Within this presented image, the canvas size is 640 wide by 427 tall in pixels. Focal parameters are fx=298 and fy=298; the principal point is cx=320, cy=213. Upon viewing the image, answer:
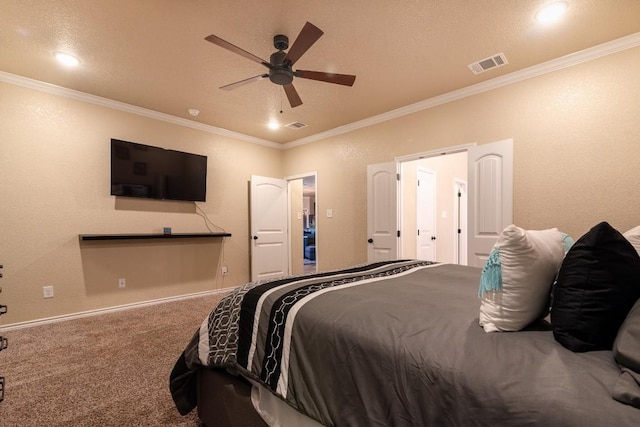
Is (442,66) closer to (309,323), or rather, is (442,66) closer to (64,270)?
(309,323)

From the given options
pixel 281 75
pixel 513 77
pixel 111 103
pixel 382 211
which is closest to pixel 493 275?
pixel 281 75

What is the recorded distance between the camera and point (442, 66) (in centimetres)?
300

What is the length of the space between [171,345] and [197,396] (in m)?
1.24

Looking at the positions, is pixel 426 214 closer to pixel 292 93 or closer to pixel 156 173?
pixel 292 93

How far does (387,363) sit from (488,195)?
112 inches

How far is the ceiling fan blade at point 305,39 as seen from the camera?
1904 mm

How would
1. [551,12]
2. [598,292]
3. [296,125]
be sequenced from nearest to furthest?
[598,292] → [551,12] → [296,125]

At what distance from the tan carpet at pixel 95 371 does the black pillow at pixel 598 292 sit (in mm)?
1883

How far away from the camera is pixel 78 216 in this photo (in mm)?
3572

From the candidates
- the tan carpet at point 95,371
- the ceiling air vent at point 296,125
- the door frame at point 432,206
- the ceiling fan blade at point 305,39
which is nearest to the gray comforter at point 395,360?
the tan carpet at point 95,371

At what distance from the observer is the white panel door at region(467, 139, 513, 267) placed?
311cm

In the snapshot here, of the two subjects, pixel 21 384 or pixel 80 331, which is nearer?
pixel 21 384

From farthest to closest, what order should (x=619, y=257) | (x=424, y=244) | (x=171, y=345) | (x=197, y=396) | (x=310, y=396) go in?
(x=424, y=244)
(x=171, y=345)
(x=197, y=396)
(x=310, y=396)
(x=619, y=257)

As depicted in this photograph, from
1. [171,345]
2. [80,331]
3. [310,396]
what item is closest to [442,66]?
[310,396]
